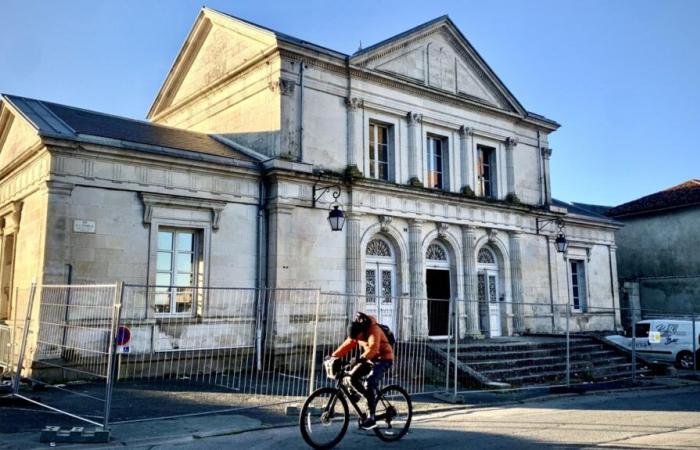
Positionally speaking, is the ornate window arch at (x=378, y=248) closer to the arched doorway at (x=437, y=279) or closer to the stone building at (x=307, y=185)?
the stone building at (x=307, y=185)

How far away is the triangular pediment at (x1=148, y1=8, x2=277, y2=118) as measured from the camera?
58.2ft

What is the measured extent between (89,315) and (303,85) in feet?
27.6

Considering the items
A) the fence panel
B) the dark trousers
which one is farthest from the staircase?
the fence panel

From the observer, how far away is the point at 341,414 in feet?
26.5

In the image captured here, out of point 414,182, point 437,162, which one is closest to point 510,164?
point 437,162

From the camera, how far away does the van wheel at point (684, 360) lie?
19531mm

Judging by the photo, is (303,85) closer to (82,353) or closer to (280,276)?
(280,276)

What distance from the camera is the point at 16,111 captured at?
1502 centimetres

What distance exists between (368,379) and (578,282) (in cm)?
1861

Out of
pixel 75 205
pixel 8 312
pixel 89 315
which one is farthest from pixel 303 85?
pixel 8 312

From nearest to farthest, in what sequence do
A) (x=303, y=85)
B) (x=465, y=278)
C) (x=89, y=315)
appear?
(x=89, y=315), (x=303, y=85), (x=465, y=278)

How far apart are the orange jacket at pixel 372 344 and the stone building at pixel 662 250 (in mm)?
23717

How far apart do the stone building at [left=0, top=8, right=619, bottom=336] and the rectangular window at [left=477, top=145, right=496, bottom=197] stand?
5 centimetres

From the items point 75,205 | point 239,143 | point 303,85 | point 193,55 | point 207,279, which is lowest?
point 207,279
